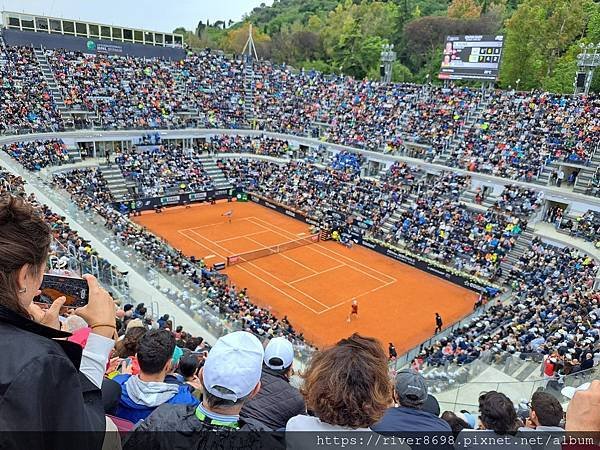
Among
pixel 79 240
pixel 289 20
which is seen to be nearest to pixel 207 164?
pixel 79 240

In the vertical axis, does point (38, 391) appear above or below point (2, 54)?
below

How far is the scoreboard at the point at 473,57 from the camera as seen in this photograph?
38438 millimetres

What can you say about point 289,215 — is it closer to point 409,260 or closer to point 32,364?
point 409,260

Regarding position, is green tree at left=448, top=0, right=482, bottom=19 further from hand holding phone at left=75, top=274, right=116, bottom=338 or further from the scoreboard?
hand holding phone at left=75, top=274, right=116, bottom=338

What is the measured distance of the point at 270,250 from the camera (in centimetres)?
2956

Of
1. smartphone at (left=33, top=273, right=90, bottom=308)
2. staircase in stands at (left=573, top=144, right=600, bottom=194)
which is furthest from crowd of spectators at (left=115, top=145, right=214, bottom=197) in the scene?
smartphone at (left=33, top=273, right=90, bottom=308)

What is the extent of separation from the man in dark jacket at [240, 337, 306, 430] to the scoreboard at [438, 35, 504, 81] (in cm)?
3994

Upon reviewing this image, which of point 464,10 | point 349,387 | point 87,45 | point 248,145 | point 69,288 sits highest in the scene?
point 464,10

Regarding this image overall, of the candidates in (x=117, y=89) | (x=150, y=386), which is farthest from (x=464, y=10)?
(x=150, y=386)

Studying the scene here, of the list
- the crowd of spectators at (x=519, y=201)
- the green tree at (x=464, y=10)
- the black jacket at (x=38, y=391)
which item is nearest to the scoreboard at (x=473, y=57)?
the crowd of spectators at (x=519, y=201)

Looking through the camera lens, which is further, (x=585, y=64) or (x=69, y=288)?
(x=585, y=64)

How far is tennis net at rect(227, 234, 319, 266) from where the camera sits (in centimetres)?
2767

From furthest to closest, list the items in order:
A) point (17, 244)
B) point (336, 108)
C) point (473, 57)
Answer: point (336, 108) < point (473, 57) < point (17, 244)

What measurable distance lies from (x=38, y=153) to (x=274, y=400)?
3559cm
